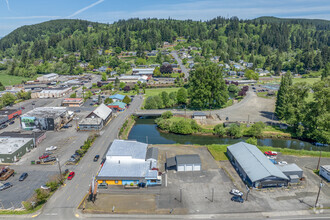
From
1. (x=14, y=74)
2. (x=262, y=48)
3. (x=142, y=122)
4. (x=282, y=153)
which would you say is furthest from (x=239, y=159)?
(x=262, y=48)

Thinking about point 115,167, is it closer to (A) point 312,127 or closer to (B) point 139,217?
(B) point 139,217

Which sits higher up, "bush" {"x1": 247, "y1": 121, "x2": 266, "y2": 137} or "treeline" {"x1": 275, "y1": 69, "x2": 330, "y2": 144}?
"treeline" {"x1": 275, "y1": 69, "x2": 330, "y2": 144}

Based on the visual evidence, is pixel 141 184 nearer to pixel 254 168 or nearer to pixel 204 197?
pixel 204 197

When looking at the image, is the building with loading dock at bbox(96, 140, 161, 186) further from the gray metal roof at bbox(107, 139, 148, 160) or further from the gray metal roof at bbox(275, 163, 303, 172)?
the gray metal roof at bbox(275, 163, 303, 172)

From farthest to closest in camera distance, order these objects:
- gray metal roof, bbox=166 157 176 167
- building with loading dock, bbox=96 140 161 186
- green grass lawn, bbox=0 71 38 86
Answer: green grass lawn, bbox=0 71 38 86 < gray metal roof, bbox=166 157 176 167 < building with loading dock, bbox=96 140 161 186

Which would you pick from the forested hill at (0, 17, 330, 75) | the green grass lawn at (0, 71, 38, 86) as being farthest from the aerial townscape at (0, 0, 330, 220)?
the forested hill at (0, 17, 330, 75)

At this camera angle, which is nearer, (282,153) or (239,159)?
(239,159)

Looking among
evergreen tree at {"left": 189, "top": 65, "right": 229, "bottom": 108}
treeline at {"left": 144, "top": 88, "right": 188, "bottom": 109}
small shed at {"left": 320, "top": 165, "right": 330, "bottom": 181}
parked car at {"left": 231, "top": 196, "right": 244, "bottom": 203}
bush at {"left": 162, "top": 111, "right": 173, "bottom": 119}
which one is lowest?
parked car at {"left": 231, "top": 196, "right": 244, "bottom": 203}
